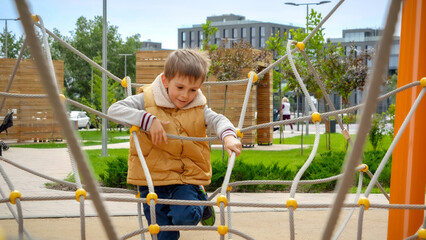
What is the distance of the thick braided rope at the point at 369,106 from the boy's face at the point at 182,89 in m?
1.84

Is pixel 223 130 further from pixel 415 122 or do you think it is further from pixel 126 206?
pixel 126 206

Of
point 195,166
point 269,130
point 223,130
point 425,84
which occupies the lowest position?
point 269,130

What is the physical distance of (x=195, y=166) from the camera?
2.59m

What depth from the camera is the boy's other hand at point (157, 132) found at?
7.95 ft

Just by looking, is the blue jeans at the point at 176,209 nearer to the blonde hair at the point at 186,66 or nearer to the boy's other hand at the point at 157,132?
the boy's other hand at the point at 157,132

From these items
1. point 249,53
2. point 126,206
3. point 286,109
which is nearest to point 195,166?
point 126,206

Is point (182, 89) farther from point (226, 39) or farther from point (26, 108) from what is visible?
point (26, 108)

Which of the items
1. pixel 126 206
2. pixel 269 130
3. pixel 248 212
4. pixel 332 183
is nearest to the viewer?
pixel 248 212

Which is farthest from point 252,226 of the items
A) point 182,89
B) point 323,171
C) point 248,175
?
point 323,171

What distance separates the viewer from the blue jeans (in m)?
2.42

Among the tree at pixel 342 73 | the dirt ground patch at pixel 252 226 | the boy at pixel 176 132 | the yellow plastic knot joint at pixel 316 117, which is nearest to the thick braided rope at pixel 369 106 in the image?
the boy at pixel 176 132

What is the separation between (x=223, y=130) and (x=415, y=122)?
921mm

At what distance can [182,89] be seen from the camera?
2537mm

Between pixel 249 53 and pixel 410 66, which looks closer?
pixel 410 66
